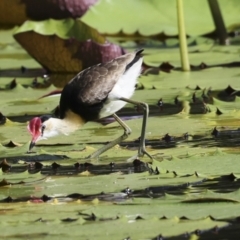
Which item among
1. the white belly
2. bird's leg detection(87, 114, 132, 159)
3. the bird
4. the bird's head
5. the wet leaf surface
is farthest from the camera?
the white belly

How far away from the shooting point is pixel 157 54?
7.97 meters

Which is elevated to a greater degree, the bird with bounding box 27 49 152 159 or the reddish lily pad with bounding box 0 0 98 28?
the bird with bounding box 27 49 152 159

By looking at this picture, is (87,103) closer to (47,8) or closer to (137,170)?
(137,170)

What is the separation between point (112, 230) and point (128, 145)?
5.85 ft

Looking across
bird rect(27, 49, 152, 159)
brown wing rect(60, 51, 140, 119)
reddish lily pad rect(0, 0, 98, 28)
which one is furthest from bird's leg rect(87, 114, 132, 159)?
reddish lily pad rect(0, 0, 98, 28)

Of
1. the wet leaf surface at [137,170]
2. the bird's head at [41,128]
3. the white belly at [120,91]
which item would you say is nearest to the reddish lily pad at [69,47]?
the wet leaf surface at [137,170]

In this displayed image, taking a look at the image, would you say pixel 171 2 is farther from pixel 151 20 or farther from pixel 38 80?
pixel 38 80

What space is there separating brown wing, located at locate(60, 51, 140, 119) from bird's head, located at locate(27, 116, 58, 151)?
0.36 feet

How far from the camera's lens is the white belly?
5.21 m

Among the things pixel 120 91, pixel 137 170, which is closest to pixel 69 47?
pixel 120 91

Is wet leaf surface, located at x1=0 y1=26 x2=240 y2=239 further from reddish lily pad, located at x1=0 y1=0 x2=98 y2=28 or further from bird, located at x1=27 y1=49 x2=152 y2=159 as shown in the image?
reddish lily pad, located at x1=0 y1=0 x2=98 y2=28

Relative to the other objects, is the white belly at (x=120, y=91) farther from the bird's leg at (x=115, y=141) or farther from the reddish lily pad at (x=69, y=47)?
the reddish lily pad at (x=69, y=47)

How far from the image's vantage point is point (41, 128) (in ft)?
16.4

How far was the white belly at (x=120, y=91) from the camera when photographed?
5211 millimetres
